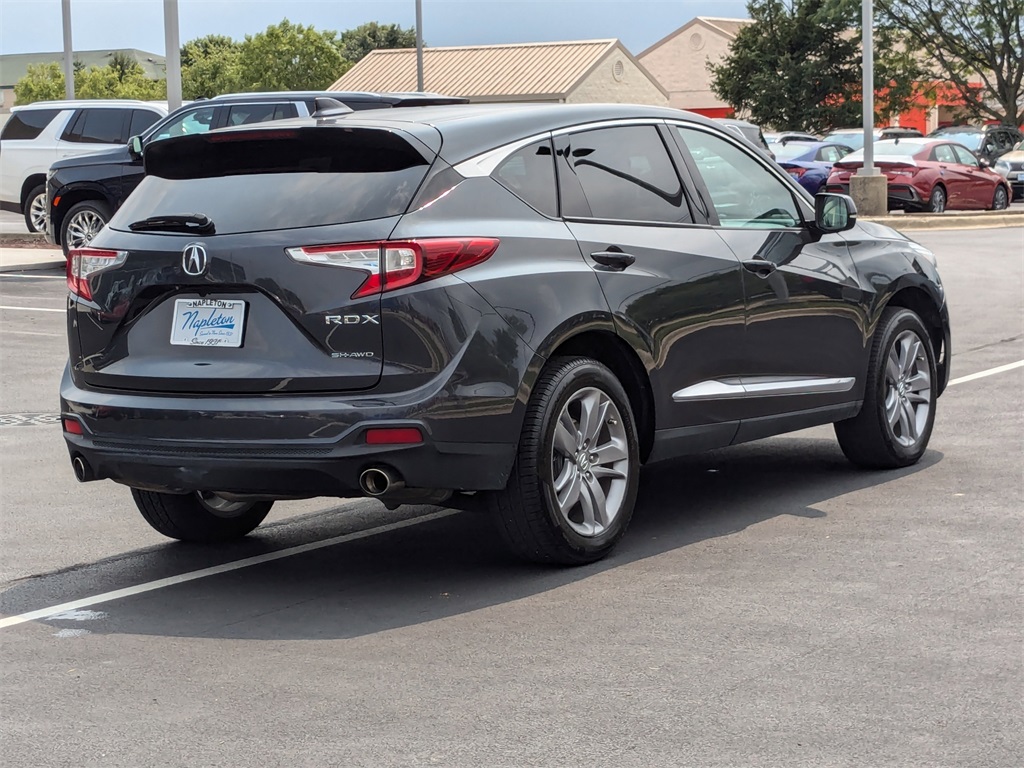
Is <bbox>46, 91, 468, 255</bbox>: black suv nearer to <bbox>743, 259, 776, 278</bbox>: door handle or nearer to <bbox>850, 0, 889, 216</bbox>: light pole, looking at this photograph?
<bbox>743, 259, 776, 278</bbox>: door handle

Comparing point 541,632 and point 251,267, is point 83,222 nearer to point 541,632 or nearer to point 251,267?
point 251,267

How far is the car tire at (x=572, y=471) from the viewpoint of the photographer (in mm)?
6148

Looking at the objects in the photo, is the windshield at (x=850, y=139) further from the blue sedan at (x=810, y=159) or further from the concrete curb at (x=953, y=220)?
the concrete curb at (x=953, y=220)

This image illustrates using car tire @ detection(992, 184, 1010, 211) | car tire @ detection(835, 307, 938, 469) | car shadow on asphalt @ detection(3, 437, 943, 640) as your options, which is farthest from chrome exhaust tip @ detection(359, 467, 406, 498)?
car tire @ detection(992, 184, 1010, 211)

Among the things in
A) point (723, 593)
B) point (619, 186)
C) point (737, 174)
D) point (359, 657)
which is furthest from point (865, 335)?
point (359, 657)

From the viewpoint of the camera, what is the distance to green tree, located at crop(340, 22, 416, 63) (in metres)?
125

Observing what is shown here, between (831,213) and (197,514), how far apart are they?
3257mm

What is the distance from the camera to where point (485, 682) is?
16.3 feet

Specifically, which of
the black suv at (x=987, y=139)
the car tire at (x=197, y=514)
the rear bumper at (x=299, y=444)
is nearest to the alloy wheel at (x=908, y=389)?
the rear bumper at (x=299, y=444)

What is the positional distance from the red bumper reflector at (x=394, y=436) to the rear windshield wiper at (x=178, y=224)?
99 centimetres

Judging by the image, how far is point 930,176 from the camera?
3195 centimetres

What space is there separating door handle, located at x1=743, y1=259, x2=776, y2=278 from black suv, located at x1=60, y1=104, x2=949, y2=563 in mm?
19

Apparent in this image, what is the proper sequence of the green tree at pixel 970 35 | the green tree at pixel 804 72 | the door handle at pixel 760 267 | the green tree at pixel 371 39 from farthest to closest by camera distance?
1. the green tree at pixel 371 39
2. the green tree at pixel 804 72
3. the green tree at pixel 970 35
4. the door handle at pixel 760 267

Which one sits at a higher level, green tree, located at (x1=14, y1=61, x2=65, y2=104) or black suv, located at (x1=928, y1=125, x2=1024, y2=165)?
green tree, located at (x1=14, y1=61, x2=65, y2=104)
